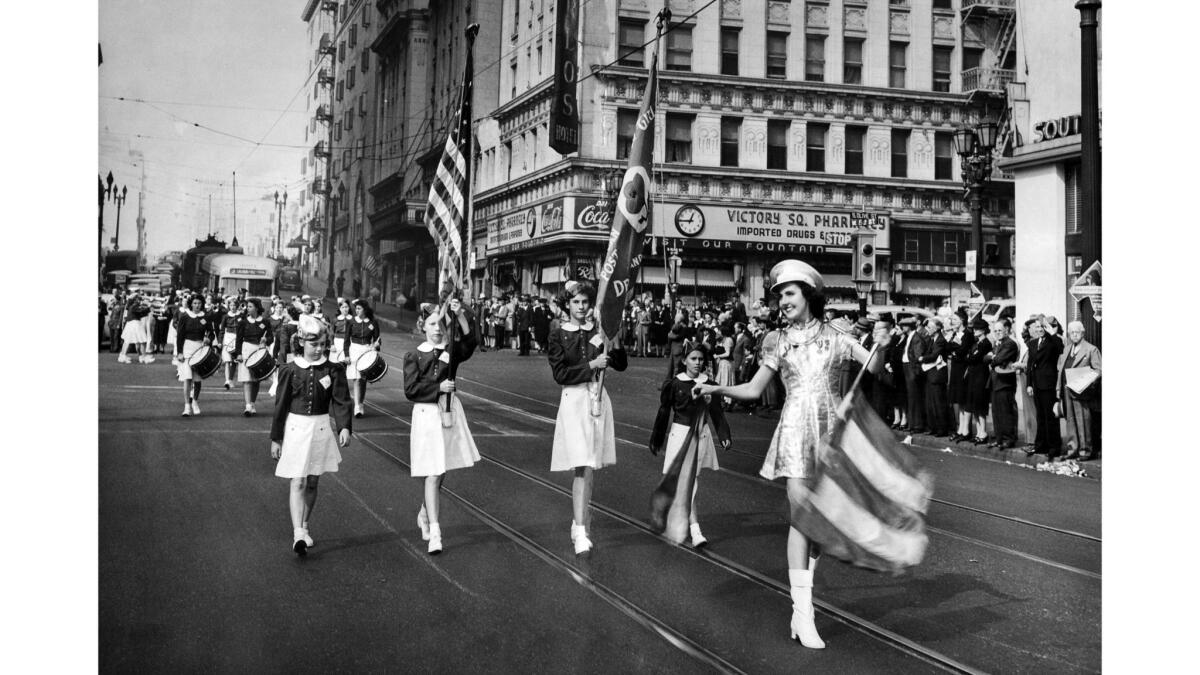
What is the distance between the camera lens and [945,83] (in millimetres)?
6328

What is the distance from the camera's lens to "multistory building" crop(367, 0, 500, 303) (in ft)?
18.7

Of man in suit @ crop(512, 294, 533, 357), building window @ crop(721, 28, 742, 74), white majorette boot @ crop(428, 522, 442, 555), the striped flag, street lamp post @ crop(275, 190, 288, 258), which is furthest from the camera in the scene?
man in suit @ crop(512, 294, 533, 357)

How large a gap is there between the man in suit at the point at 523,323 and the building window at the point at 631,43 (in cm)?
185

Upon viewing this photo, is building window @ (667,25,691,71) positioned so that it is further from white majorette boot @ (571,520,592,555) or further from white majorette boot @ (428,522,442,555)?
white majorette boot @ (428,522,442,555)

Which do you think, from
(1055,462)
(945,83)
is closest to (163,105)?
(945,83)

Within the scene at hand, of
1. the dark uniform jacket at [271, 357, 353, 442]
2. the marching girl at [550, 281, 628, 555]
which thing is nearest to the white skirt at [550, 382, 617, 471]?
the marching girl at [550, 281, 628, 555]

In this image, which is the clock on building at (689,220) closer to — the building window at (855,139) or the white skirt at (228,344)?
the building window at (855,139)

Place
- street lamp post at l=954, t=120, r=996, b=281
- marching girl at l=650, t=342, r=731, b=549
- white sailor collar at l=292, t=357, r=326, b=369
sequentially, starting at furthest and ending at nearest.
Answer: street lamp post at l=954, t=120, r=996, b=281 < marching girl at l=650, t=342, r=731, b=549 < white sailor collar at l=292, t=357, r=326, b=369

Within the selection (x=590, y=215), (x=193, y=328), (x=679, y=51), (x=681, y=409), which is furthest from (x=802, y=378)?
(x=193, y=328)

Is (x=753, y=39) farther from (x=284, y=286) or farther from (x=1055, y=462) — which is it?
(x=1055, y=462)

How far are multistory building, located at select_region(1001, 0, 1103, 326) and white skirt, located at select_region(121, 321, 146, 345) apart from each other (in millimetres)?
5847

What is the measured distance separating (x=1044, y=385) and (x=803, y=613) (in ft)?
17.9

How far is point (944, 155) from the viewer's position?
6.62m
